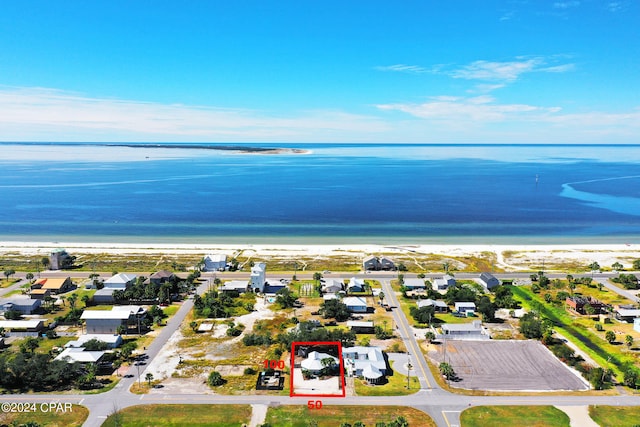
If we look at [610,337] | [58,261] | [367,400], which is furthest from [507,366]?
[58,261]

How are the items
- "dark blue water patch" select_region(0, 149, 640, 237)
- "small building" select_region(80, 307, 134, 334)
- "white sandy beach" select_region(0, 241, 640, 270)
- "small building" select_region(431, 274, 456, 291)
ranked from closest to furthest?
1. "small building" select_region(80, 307, 134, 334)
2. "small building" select_region(431, 274, 456, 291)
3. "white sandy beach" select_region(0, 241, 640, 270)
4. "dark blue water patch" select_region(0, 149, 640, 237)

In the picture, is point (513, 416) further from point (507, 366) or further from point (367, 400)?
point (367, 400)

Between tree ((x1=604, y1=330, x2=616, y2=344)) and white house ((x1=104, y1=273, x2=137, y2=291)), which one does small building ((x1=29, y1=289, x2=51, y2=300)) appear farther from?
tree ((x1=604, y1=330, x2=616, y2=344))

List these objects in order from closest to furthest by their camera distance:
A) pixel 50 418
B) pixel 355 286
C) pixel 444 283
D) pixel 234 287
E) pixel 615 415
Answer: pixel 50 418, pixel 615 415, pixel 234 287, pixel 355 286, pixel 444 283

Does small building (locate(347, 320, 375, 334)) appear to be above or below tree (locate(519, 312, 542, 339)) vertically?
below

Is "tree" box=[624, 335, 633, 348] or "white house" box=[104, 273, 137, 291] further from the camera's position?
"white house" box=[104, 273, 137, 291]

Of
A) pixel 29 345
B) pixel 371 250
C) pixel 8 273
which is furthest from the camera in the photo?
pixel 371 250

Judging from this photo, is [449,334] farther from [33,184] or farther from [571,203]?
[33,184]

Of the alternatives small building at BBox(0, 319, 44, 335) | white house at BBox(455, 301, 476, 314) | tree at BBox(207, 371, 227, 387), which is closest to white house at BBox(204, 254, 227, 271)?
small building at BBox(0, 319, 44, 335)
